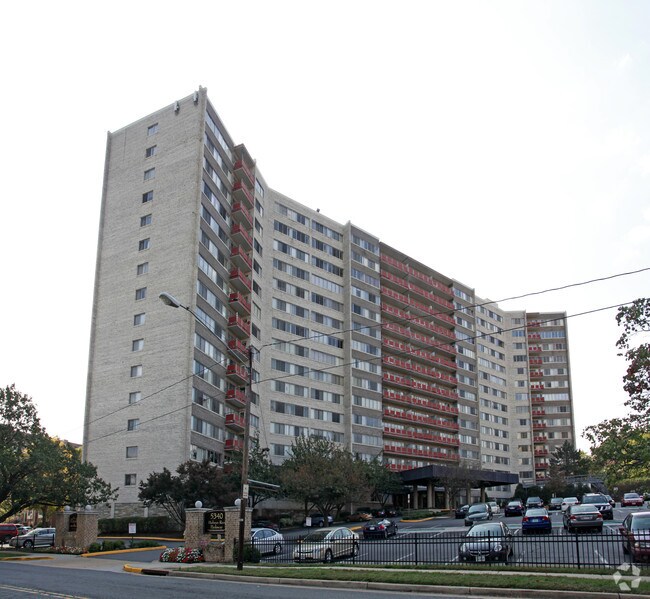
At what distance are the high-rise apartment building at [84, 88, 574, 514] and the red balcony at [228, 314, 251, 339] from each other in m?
0.23

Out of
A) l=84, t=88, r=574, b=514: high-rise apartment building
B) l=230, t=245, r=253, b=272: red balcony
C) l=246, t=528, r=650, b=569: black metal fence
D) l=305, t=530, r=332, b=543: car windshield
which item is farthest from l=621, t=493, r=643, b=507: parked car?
l=230, t=245, r=253, b=272: red balcony

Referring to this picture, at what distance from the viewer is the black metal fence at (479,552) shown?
22.0m

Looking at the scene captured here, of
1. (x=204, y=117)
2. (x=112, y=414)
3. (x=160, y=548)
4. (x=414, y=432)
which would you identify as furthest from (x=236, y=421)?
(x=414, y=432)

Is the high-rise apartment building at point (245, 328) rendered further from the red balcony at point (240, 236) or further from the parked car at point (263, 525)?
the parked car at point (263, 525)

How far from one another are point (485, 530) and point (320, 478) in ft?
114

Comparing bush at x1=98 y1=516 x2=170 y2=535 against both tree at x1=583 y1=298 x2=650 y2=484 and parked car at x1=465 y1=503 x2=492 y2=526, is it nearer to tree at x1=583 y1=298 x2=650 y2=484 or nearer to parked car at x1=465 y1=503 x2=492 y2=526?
parked car at x1=465 y1=503 x2=492 y2=526

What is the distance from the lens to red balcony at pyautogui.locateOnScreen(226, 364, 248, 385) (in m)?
68.9

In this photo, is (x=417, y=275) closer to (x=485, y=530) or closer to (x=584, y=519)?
(x=584, y=519)

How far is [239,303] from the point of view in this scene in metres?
71.9

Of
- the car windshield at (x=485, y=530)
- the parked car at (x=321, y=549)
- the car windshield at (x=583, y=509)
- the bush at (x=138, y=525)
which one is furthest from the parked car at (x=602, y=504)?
the bush at (x=138, y=525)

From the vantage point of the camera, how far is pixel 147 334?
63.0 m

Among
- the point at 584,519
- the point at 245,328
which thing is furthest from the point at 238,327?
the point at 584,519

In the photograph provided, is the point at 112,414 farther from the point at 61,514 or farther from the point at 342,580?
the point at 342,580

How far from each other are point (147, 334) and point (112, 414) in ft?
25.5
